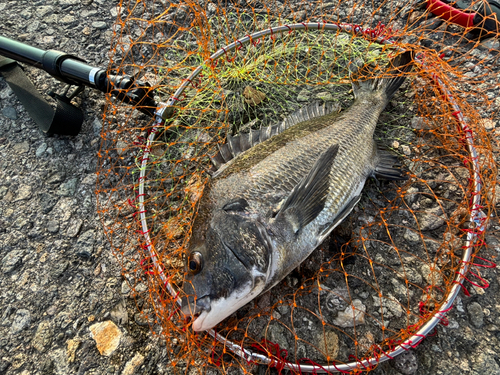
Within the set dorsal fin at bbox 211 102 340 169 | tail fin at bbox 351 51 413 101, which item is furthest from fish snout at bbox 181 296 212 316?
tail fin at bbox 351 51 413 101

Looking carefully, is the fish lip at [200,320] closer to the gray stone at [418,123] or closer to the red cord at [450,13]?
the gray stone at [418,123]

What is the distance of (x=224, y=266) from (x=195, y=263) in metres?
0.20

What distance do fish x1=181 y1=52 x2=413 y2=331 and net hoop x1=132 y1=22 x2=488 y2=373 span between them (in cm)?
38

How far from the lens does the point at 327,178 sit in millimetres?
2447

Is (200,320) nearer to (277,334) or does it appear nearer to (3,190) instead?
(277,334)

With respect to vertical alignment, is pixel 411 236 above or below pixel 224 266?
below

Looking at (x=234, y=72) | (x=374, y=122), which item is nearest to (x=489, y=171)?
(x=374, y=122)

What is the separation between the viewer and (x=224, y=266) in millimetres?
2051

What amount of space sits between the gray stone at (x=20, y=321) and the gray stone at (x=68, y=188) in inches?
44.9

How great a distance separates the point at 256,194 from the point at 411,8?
318 centimetres

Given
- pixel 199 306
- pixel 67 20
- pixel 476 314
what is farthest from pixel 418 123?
pixel 67 20

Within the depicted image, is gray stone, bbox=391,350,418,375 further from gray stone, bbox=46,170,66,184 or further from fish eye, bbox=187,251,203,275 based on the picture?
gray stone, bbox=46,170,66,184

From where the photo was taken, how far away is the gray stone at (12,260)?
295 centimetres

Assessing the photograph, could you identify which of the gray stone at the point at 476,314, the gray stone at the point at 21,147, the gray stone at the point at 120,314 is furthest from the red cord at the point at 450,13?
the gray stone at the point at 21,147
